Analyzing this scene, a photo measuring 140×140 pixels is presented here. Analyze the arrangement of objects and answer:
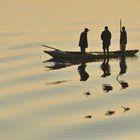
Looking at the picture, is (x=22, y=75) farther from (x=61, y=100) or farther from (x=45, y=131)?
(x=45, y=131)

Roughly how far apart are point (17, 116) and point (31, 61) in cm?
1490

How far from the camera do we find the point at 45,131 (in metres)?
19.8

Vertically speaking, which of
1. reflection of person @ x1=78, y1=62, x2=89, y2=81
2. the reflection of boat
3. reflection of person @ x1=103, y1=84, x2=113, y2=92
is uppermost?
the reflection of boat

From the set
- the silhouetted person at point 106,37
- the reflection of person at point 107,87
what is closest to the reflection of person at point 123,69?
the reflection of person at point 107,87

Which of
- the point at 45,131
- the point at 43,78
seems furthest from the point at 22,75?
the point at 45,131

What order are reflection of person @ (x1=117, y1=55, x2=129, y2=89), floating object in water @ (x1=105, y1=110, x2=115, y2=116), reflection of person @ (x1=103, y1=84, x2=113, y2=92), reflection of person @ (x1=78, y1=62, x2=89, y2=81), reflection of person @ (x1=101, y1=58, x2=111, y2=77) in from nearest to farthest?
floating object in water @ (x1=105, y1=110, x2=115, y2=116)
reflection of person @ (x1=103, y1=84, x2=113, y2=92)
reflection of person @ (x1=117, y1=55, x2=129, y2=89)
reflection of person @ (x1=78, y1=62, x2=89, y2=81)
reflection of person @ (x1=101, y1=58, x2=111, y2=77)

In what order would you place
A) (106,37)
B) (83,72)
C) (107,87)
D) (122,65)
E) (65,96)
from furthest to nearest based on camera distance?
1. (106,37)
2. (122,65)
3. (83,72)
4. (107,87)
5. (65,96)

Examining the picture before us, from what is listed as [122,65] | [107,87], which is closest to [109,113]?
[107,87]

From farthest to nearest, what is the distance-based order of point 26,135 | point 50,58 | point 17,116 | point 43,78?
point 50,58
point 43,78
point 17,116
point 26,135

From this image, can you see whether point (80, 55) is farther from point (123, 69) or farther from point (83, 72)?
point (83, 72)

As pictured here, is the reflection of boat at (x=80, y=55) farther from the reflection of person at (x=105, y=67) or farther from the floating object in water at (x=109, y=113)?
the floating object in water at (x=109, y=113)

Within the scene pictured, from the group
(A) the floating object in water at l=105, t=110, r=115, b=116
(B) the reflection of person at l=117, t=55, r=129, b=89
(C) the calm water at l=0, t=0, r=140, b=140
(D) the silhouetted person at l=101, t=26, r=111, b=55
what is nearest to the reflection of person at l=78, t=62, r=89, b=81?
(C) the calm water at l=0, t=0, r=140, b=140

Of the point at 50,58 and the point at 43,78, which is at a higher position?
the point at 50,58

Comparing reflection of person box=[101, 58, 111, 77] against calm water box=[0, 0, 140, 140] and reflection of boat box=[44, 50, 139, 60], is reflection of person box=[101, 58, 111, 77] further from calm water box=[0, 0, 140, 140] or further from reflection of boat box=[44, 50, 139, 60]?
reflection of boat box=[44, 50, 139, 60]
